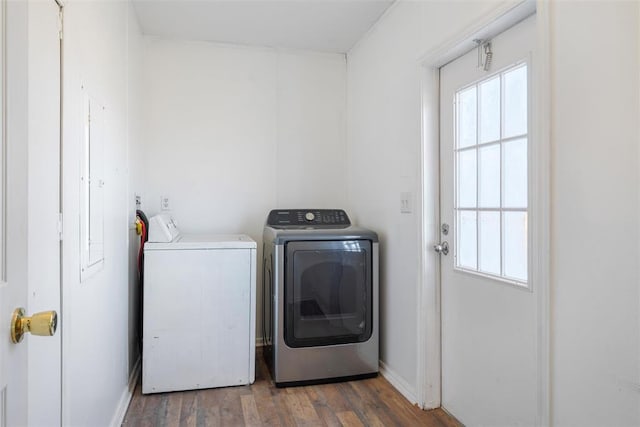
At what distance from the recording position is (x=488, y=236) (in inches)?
73.4

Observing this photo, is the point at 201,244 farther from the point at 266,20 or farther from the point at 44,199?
the point at 266,20

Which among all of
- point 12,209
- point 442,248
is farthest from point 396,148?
point 12,209

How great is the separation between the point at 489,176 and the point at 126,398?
2240 mm

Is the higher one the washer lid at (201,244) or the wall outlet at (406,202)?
the wall outlet at (406,202)

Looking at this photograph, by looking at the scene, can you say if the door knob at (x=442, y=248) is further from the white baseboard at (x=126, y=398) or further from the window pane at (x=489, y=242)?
the white baseboard at (x=126, y=398)

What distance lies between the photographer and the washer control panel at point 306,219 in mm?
2879

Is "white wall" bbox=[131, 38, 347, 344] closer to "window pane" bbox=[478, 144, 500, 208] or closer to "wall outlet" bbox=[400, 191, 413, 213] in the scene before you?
"wall outlet" bbox=[400, 191, 413, 213]

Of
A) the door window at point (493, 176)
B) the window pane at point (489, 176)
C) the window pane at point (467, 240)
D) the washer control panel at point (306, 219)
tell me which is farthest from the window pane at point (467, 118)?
the washer control panel at point (306, 219)

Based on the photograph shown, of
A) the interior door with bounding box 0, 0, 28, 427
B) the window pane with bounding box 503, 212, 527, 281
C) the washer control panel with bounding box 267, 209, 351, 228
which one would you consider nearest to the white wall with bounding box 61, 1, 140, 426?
the interior door with bounding box 0, 0, 28, 427

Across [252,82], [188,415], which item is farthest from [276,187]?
[188,415]

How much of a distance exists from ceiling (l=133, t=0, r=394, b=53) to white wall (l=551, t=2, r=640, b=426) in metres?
1.54

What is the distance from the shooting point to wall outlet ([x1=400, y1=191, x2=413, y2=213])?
2.32 metres

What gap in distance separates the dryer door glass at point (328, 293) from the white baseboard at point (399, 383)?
0.26 metres

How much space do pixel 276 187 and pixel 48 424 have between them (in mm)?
2334
